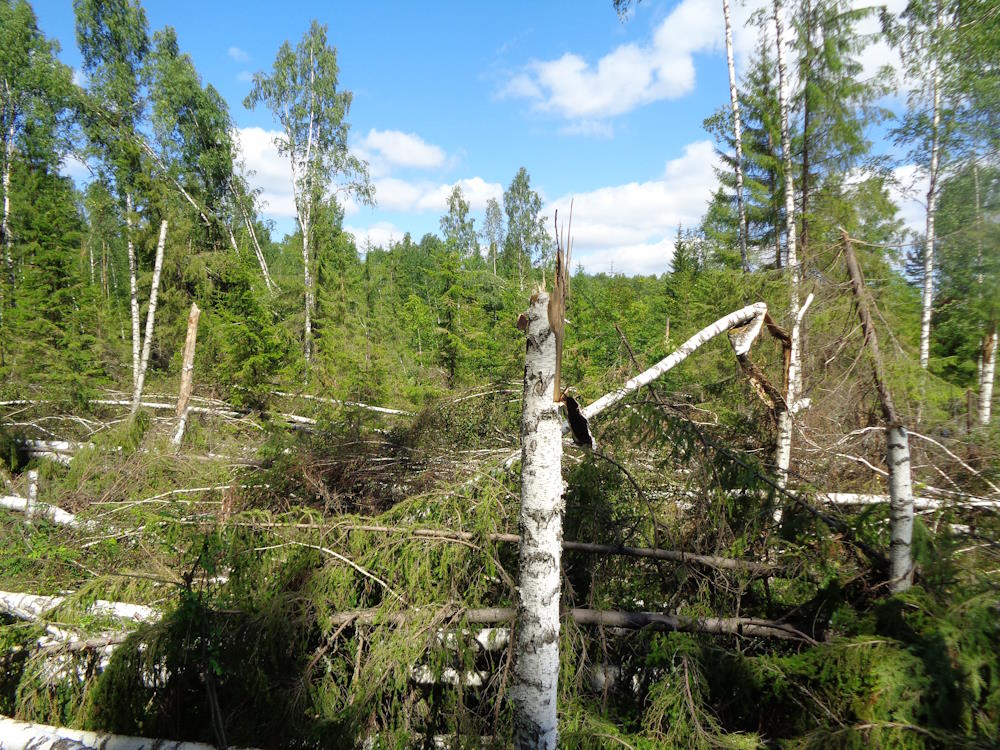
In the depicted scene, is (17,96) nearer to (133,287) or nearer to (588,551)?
(133,287)

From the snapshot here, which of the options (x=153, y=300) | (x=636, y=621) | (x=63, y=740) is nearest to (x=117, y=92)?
(x=153, y=300)

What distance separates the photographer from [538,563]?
2.22 m

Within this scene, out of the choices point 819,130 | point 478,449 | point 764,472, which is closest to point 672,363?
point 764,472

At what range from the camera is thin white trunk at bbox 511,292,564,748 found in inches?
85.8

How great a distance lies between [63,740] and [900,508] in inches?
203

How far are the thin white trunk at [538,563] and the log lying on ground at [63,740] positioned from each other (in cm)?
222

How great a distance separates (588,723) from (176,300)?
16.8 meters

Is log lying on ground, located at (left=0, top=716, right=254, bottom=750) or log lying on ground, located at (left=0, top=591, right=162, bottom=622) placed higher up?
log lying on ground, located at (left=0, top=591, right=162, bottom=622)

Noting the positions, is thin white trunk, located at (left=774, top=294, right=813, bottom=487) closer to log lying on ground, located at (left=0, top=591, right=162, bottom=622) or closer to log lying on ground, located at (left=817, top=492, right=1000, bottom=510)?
log lying on ground, located at (left=817, top=492, right=1000, bottom=510)

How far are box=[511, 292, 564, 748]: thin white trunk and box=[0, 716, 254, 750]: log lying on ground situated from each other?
2221 millimetres

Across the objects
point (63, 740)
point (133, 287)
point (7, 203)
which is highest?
point (7, 203)

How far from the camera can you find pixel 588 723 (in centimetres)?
280

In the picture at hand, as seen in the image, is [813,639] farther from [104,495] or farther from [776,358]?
[104,495]

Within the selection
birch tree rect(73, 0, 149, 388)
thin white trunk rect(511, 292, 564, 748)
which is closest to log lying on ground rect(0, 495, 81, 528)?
thin white trunk rect(511, 292, 564, 748)
